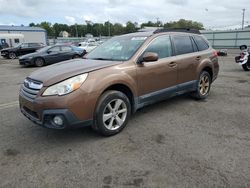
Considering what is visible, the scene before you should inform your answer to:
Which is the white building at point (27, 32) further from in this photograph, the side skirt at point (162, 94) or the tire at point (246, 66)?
the side skirt at point (162, 94)

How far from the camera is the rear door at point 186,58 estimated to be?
5211 mm

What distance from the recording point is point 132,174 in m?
2.96

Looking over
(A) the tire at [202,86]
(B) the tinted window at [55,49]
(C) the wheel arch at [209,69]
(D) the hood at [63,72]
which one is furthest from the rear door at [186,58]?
(B) the tinted window at [55,49]

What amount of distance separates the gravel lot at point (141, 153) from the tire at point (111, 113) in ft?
0.53

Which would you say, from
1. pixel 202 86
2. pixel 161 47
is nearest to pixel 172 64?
pixel 161 47

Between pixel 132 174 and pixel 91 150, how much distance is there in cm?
87

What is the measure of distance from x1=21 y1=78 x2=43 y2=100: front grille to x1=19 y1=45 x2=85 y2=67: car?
39.8 ft

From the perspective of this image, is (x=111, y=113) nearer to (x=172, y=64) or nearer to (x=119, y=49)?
(x=119, y=49)

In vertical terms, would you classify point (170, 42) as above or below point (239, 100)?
above

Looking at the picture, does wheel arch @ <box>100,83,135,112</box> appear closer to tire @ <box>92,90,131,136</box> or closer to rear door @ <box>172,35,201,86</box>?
tire @ <box>92,90,131,136</box>

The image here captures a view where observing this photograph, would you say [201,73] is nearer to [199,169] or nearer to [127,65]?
[127,65]

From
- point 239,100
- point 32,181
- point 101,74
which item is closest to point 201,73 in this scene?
point 239,100

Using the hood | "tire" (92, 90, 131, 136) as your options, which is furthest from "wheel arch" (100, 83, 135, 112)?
the hood

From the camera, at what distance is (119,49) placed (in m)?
4.79
